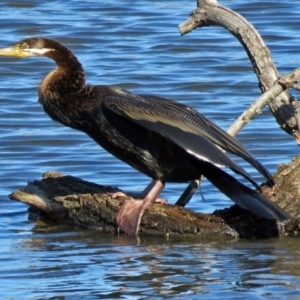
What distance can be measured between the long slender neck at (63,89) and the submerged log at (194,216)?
21.6 inches

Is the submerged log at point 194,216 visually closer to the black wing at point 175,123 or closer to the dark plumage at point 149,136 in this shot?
the dark plumage at point 149,136

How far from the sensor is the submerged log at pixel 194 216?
7.12 meters

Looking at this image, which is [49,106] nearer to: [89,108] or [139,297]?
[89,108]

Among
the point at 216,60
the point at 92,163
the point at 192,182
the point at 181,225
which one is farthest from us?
the point at 216,60

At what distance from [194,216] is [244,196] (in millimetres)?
364

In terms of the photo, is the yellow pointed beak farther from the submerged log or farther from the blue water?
the blue water

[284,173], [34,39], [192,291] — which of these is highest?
[34,39]

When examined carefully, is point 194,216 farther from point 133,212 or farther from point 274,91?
point 274,91

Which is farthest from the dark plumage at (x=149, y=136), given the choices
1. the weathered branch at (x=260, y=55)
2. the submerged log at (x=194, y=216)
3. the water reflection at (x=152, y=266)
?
the weathered branch at (x=260, y=55)

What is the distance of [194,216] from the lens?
7.17 metres

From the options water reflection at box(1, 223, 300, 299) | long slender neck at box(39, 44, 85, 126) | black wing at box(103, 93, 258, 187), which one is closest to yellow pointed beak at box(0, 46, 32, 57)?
long slender neck at box(39, 44, 85, 126)

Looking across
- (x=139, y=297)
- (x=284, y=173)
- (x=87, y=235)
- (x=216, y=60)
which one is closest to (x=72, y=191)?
(x=87, y=235)

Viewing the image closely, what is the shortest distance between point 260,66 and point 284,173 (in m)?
0.97

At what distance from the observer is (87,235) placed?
24.0ft
